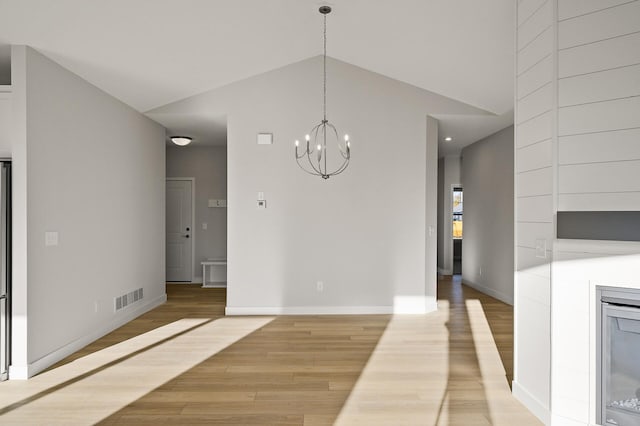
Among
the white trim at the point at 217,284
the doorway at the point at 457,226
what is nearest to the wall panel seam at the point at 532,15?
the white trim at the point at 217,284

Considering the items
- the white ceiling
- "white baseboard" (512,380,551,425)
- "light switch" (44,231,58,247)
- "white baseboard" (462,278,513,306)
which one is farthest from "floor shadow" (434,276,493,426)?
"light switch" (44,231,58,247)

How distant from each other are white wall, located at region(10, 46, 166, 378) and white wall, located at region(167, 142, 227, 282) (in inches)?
88.3

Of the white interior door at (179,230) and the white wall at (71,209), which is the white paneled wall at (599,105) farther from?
the white interior door at (179,230)

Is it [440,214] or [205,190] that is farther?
[440,214]

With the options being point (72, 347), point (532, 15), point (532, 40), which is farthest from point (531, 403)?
point (72, 347)

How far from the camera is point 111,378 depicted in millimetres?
3305

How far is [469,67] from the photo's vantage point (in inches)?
183

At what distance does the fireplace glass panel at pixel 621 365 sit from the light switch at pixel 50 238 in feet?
13.9

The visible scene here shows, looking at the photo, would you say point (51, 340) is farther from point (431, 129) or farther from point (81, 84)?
point (431, 129)

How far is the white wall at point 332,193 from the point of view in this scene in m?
5.54

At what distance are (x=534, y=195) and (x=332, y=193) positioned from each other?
10.2 feet

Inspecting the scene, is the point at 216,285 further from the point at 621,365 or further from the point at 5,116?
the point at 621,365

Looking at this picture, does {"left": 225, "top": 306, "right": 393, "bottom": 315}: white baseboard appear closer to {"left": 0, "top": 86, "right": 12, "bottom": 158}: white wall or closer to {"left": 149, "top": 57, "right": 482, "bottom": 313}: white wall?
{"left": 149, "top": 57, "right": 482, "bottom": 313}: white wall

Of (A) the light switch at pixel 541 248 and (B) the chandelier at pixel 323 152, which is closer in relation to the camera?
(A) the light switch at pixel 541 248
